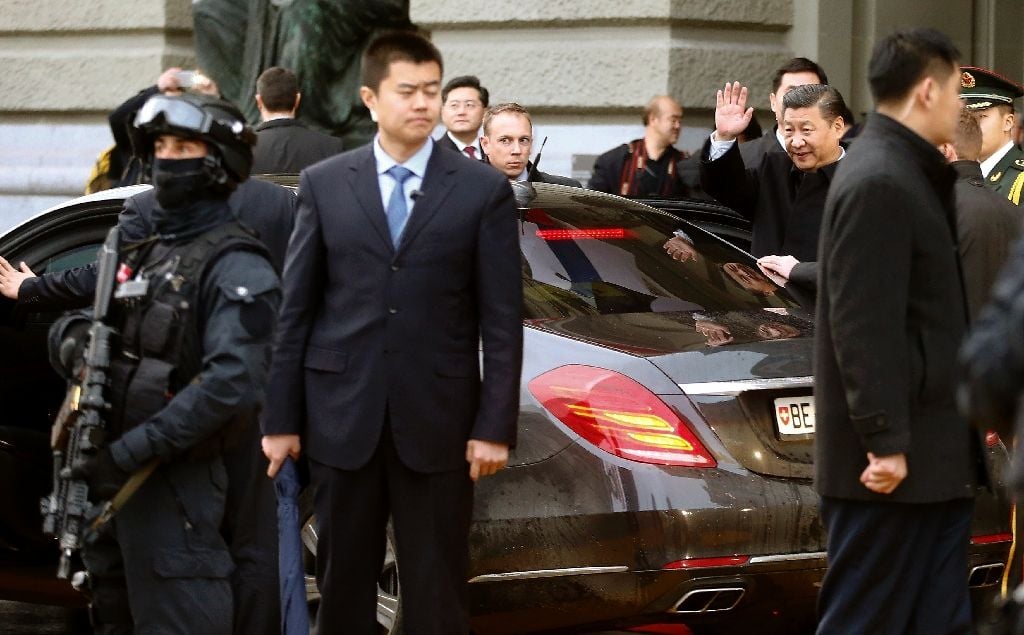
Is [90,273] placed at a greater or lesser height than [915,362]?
greater

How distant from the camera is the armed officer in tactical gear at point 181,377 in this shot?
4.45m

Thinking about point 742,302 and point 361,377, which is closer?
point 361,377

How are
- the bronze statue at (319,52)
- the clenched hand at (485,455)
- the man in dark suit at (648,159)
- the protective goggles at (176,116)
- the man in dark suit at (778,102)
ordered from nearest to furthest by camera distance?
1. the protective goggles at (176,116)
2. the clenched hand at (485,455)
3. the man in dark suit at (778,102)
4. the man in dark suit at (648,159)
5. the bronze statue at (319,52)

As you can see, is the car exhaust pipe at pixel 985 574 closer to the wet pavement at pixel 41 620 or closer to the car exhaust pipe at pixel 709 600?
the car exhaust pipe at pixel 709 600

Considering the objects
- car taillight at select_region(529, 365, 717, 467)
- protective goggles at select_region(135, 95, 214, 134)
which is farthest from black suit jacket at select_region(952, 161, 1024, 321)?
protective goggles at select_region(135, 95, 214, 134)

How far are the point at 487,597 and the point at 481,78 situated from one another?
6.23 metres

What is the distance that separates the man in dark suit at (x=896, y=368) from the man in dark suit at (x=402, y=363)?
830mm

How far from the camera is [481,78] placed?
11.2 meters

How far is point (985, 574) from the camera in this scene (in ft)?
17.9

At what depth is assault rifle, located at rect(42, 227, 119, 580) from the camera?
14.5 feet

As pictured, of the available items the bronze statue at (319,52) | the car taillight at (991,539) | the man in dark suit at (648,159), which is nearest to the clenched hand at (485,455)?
the car taillight at (991,539)

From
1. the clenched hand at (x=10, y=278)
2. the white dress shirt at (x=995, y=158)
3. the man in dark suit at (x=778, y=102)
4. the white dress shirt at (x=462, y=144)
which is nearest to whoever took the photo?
the clenched hand at (x=10, y=278)

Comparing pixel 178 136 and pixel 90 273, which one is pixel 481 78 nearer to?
pixel 90 273

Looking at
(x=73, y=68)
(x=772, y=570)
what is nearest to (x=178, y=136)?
(x=772, y=570)
